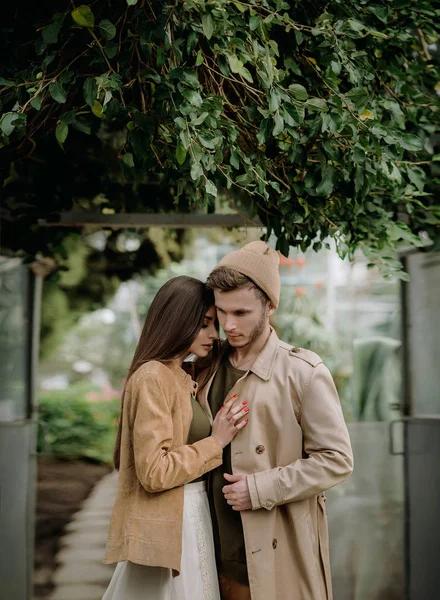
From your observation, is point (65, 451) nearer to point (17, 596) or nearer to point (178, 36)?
point (17, 596)

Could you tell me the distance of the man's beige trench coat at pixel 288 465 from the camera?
8.84 ft

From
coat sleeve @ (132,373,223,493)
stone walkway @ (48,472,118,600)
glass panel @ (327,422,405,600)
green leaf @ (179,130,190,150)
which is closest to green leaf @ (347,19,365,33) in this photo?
green leaf @ (179,130,190,150)

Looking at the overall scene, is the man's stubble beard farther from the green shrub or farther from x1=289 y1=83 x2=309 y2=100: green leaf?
the green shrub

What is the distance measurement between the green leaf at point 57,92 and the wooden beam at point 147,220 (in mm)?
1741

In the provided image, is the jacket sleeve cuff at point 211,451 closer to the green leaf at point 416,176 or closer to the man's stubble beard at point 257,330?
the man's stubble beard at point 257,330

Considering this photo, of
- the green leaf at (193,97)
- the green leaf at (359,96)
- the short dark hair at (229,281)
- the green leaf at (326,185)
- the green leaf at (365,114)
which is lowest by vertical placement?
the short dark hair at (229,281)

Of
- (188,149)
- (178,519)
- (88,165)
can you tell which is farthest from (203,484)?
(88,165)

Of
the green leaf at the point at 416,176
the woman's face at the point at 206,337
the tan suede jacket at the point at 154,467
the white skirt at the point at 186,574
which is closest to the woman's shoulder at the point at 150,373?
the tan suede jacket at the point at 154,467

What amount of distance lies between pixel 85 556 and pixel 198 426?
17.7 ft

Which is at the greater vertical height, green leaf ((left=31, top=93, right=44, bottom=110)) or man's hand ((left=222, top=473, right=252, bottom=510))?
green leaf ((left=31, top=93, right=44, bottom=110))

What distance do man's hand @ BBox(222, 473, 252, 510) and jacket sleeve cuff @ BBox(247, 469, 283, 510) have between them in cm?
2

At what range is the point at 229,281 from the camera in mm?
2744

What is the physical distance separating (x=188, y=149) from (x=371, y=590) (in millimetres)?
3431

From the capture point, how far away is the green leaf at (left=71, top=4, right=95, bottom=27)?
7.76 feet
